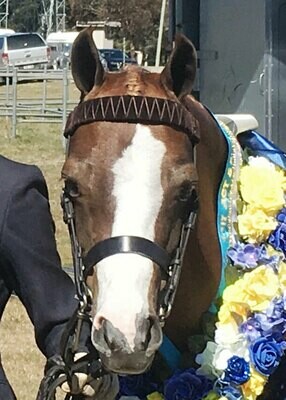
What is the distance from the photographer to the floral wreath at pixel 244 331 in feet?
10.4

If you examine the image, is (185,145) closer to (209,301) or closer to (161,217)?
(161,217)

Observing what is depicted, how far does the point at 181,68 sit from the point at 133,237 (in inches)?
22.5

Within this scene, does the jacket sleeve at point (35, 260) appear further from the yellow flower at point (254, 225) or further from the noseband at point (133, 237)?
the yellow flower at point (254, 225)

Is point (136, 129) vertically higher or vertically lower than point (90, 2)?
higher

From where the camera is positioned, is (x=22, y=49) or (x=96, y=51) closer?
(x=96, y=51)

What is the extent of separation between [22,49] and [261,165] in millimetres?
32852

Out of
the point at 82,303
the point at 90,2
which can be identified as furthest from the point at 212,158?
the point at 90,2

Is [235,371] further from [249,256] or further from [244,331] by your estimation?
[249,256]

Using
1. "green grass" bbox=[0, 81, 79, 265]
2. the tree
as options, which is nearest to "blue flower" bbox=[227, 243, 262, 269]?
"green grass" bbox=[0, 81, 79, 265]

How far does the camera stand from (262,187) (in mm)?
3373

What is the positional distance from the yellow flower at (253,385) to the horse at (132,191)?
0.37m

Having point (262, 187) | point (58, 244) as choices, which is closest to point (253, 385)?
point (262, 187)

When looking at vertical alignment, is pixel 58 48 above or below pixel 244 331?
below

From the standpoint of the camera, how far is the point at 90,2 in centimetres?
4403
